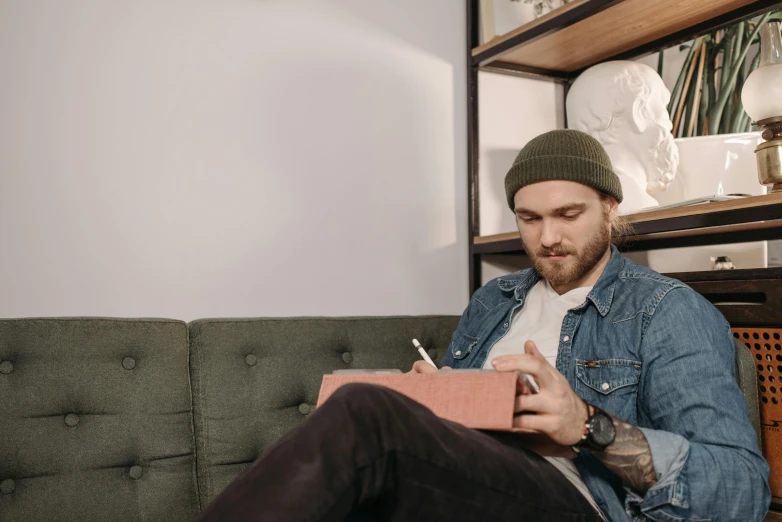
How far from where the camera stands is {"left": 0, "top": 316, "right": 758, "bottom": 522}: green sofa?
53.2 inches

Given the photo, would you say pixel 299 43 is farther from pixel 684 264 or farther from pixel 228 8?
pixel 684 264

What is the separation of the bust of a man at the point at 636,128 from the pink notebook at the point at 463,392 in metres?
0.91

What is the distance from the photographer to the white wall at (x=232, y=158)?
1.63 metres

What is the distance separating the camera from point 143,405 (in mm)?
1448

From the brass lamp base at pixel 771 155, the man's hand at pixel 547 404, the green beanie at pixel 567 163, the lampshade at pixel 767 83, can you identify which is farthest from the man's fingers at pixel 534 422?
the lampshade at pixel 767 83

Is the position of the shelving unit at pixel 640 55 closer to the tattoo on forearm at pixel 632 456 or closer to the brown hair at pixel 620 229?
the brown hair at pixel 620 229

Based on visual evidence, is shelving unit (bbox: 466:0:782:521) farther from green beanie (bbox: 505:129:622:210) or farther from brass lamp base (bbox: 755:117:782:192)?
green beanie (bbox: 505:129:622:210)

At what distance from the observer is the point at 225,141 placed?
182 cm

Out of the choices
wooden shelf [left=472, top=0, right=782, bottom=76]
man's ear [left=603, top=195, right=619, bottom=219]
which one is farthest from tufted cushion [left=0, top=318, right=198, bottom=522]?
wooden shelf [left=472, top=0, right=782, bottom=76]

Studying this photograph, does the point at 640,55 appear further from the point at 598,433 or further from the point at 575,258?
the point at 598,433

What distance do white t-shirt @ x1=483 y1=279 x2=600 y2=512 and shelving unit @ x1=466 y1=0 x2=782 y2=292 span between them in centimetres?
25

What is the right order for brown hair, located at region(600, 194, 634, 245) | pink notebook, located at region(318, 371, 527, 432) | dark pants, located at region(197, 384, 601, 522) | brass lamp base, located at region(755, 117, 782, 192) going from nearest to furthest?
dark pants, located at region(197, 384, 601, 522)
pink notebook, located at region(318, 371, 527, 432)
brass lamp base, located at region(755, 117, 782, 192)
brown hair, located at region(600, 194, 634, 245)

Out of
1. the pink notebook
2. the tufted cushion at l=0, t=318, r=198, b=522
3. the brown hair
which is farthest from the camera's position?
the brown hair

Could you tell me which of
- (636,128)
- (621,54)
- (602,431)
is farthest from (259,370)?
(621,54)
